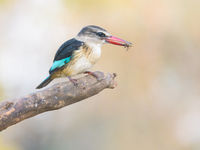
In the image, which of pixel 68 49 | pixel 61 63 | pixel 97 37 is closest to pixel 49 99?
pixel 61 63

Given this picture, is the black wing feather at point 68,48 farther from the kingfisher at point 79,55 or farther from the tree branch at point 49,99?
the tree branch at point 49,99

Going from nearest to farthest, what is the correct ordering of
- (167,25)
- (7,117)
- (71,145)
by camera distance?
1. (7,117)
2. (71,145)
3. (167,25)

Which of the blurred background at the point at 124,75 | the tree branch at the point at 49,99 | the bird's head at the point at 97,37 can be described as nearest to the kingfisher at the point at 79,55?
the bird's head at the point at 97,37

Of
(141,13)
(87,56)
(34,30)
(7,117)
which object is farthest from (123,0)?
(7,117)

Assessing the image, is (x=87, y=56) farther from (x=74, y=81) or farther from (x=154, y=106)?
(x=154, y=106)

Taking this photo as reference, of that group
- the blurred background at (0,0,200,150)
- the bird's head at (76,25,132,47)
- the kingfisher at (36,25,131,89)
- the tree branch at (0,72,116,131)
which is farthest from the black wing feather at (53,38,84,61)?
the blurred background at (0,0,200,150)
